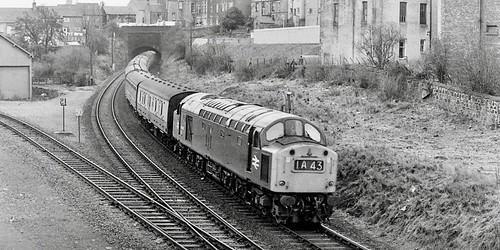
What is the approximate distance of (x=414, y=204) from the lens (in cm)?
1781

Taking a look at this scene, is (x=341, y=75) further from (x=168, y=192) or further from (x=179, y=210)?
(x=179, y=210)

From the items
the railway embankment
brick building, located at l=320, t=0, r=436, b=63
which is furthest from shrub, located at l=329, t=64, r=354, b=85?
brick building, located at l=320, t=0, r=436, b=63

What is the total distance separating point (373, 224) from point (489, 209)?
3.55m

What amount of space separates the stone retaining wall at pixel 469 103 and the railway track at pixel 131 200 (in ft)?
43.2

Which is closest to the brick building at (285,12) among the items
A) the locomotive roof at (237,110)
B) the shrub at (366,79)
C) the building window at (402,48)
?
the building window at (402,48)

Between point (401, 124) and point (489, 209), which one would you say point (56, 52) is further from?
point (489, 209)

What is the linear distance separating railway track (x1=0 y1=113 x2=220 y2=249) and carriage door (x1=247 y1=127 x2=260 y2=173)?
2213mm

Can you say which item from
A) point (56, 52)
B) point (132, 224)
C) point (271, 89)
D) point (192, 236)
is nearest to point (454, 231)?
point (192, 236)

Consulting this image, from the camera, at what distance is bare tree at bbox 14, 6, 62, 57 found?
270 ft

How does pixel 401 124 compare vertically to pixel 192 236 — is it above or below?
Result: above

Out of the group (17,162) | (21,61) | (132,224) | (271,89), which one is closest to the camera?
(132,224)

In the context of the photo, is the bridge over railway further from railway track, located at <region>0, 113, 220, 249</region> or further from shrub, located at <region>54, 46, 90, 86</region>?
railway track, located at <region>0, 113, 220, 249</region>

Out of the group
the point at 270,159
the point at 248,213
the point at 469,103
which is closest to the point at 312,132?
the point at 270,159

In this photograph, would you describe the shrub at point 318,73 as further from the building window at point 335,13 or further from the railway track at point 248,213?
the railway track at point 248,213
